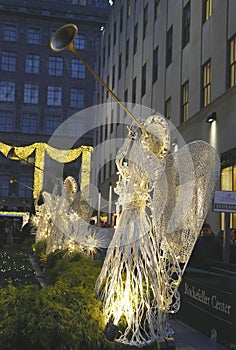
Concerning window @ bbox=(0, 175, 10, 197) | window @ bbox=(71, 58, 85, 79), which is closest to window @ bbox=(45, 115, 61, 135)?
window @ bbox=(71, 58, 85, 79)

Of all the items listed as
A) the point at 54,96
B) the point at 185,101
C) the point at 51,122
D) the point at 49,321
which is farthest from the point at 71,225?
the point at 54,96

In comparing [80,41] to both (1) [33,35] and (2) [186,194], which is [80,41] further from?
(2) [186,194]

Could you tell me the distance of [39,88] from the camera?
64.5m

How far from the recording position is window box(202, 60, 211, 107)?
706 inches

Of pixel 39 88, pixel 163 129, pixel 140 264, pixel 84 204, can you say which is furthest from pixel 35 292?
pixel 39 88

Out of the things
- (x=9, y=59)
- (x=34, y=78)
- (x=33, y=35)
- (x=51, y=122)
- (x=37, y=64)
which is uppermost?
(x=33, y=35)

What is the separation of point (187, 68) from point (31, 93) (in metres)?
47.1

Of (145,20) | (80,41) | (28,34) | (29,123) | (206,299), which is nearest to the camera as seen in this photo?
(206,299)

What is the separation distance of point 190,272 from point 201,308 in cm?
77

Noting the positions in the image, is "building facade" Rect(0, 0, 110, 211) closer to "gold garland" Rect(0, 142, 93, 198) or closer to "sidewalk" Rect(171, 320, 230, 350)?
"gold garland" Rect(0, 142, 93, 198)

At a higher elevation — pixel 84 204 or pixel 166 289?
pixel 84 204

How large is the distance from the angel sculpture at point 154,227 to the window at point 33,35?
6268 cm

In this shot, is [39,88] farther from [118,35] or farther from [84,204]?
[84,204]

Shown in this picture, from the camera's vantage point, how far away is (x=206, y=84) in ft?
59.8
